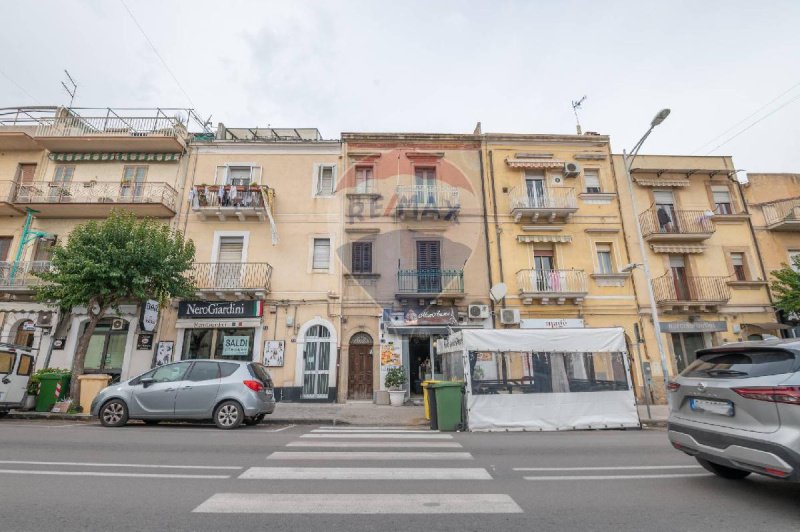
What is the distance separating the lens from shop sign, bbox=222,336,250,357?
16.2 meters

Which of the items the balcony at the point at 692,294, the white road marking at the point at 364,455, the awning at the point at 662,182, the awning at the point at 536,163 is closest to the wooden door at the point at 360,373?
the white road marking at the point at 364,455

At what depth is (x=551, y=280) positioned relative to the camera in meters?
17.1

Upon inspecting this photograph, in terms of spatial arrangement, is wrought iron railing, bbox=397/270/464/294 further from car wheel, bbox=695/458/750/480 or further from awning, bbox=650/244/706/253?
car wheel, bbox=695/458/750/480

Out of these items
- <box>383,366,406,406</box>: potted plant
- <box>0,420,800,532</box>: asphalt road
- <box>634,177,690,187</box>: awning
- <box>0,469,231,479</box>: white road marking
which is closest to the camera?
<box>0,420,800,532</box>: asphalt road

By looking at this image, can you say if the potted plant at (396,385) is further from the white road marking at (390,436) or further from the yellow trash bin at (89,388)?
the yellow trash bin at (89,388)

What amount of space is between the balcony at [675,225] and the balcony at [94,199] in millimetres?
21391

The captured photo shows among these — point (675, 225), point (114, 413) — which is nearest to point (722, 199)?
point (675, 225)

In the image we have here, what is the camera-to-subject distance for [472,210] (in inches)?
715

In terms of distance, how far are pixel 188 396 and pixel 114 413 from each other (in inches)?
77.5

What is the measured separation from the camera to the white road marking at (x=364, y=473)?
507cm

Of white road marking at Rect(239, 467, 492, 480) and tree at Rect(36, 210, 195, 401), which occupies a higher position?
tree at Rect(36, 210, 195, 401)

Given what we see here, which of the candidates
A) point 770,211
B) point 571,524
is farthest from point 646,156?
point 571,524

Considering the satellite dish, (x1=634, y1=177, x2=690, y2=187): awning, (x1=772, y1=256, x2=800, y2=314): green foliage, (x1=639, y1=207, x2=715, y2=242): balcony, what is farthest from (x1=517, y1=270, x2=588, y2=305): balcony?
(x1=772, y1=256, x2=800, y2=314): green foliage

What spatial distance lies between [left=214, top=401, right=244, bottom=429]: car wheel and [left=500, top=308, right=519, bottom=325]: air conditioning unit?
10.7 meters
